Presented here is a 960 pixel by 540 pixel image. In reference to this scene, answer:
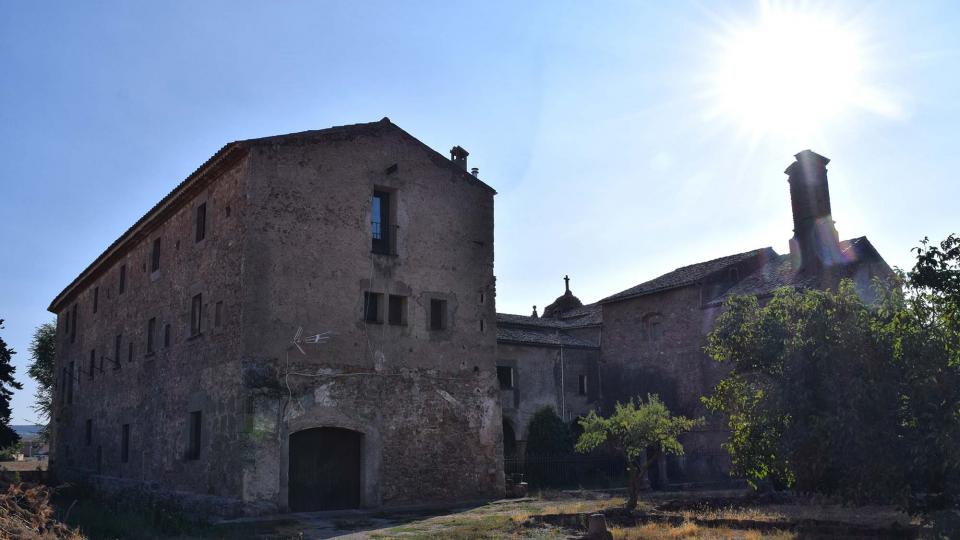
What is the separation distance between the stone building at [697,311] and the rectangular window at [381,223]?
1041 cm

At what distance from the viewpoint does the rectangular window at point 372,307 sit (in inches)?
762

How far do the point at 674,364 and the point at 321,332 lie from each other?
16.2m

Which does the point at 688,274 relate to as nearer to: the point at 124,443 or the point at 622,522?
the point at 622,522

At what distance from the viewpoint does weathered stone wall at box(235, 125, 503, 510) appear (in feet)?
57.8

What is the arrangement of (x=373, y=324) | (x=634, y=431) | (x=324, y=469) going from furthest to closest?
(x=373, y=324), (x=324, y=469), (x=634, y=431)

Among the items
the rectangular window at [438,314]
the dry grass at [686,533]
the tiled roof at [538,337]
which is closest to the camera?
the dry grass at [686,533]

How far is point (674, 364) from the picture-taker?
1172 inches

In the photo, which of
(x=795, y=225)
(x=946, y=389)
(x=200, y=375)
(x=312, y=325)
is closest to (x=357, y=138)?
(x=312, y=325)

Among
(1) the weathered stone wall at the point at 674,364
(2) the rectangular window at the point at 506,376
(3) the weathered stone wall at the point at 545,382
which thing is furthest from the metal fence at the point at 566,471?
(2) the rectangular window at the point at 506,376

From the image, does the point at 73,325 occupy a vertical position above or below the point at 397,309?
above

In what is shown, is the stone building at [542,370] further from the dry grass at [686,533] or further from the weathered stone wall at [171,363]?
the dry grass at [686,533]

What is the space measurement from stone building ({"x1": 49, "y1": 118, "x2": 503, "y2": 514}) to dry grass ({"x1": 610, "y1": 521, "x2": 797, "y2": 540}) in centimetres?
679

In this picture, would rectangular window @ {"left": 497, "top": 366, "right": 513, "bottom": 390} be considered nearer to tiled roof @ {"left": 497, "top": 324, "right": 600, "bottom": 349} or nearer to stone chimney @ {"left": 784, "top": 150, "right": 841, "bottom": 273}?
tiled roof @ {"left": 497, "top": 324, "right": 600, "bottom": 349}

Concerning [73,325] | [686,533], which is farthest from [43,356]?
[686,533]
